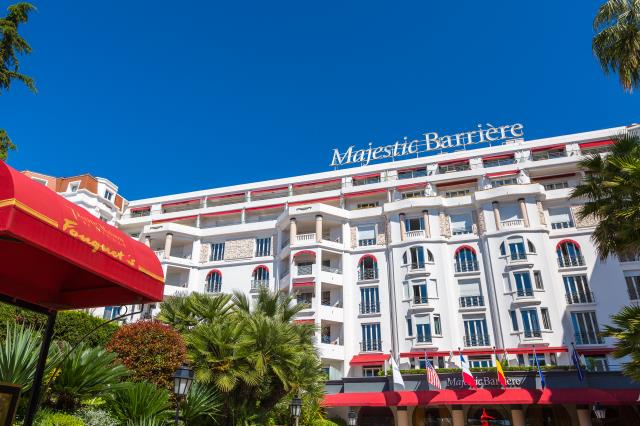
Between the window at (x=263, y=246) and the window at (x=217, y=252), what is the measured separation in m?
3.55

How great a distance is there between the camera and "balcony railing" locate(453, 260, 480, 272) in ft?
109

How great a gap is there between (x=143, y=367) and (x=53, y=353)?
478cm

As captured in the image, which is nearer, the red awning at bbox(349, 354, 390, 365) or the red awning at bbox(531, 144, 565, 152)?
the red awning at bbox(349, 354, 390, 365)

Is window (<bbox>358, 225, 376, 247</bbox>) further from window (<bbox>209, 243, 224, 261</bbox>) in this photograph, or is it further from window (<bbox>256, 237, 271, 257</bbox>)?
window (<bbox>209, 243, 224, 261</bbox>)

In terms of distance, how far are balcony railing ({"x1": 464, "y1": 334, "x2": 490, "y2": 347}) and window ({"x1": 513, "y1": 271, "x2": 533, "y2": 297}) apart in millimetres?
3898

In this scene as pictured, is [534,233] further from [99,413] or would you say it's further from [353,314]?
[99,413]

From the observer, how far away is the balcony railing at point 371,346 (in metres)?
32.4

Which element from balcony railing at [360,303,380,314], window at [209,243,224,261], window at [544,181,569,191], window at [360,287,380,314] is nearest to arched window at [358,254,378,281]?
window at [360,287,380,314]

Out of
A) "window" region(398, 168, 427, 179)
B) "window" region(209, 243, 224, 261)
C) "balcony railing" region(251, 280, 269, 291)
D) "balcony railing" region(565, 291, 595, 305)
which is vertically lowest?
"balcony railing" region(565, 291, 595, 305)

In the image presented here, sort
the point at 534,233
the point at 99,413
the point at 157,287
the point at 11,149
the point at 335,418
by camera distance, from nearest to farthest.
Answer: the point at 157,287 → the point at 99,413 → the point at 11,149 → the point at 335,418 → the point at 534,233

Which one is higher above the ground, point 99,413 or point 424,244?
point 424,244

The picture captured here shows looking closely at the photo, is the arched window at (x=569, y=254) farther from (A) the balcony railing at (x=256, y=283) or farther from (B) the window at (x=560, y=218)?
(A) the balcony railing at (x=256, y=283)

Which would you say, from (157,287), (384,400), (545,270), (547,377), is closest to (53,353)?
(157,287)

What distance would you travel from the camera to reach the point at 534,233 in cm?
3241
